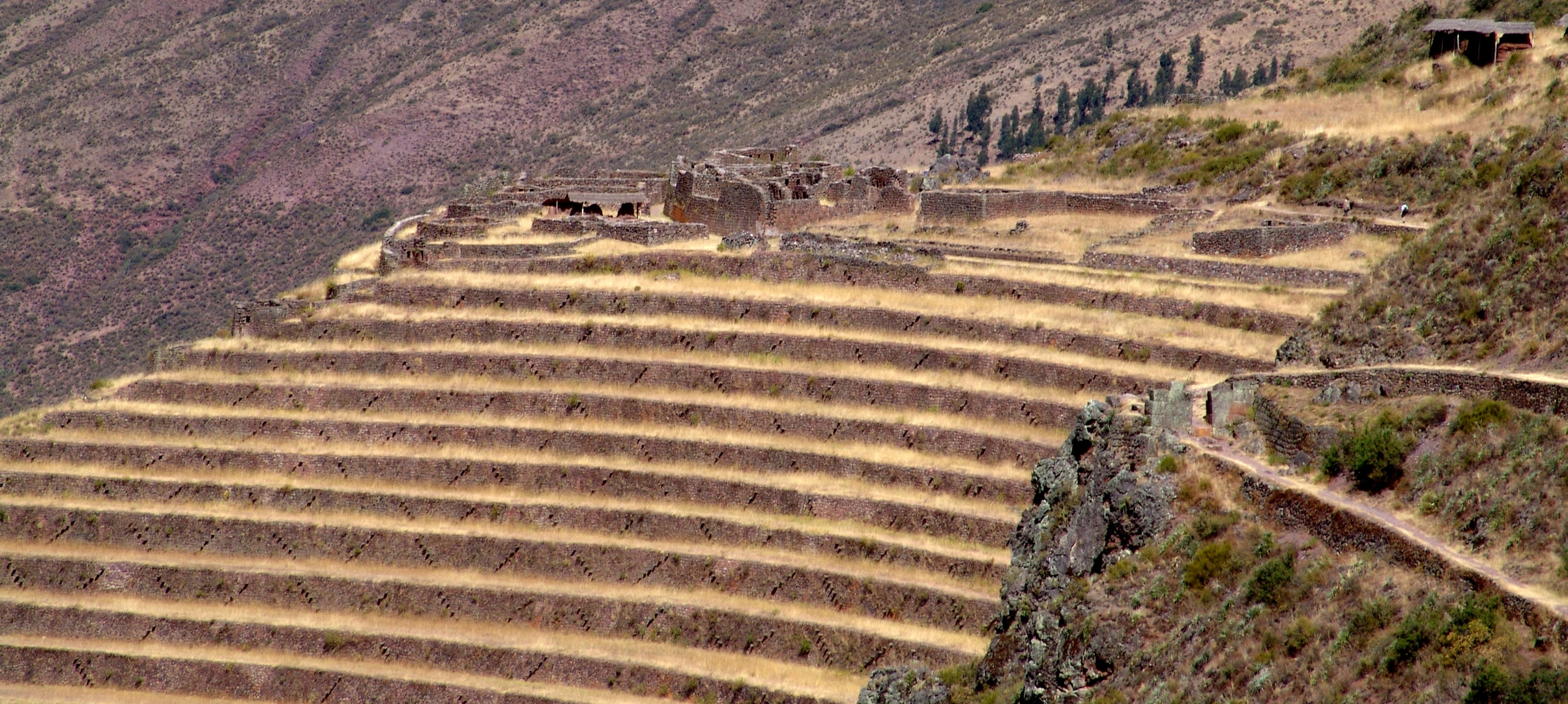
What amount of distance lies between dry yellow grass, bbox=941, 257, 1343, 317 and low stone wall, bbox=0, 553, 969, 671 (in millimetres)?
10718

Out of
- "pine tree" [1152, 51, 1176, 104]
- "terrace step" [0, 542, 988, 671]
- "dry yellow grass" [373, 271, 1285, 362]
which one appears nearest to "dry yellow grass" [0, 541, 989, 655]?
"terrace step" [0, 542, 988, 671]

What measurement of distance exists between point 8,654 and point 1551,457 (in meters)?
37.1

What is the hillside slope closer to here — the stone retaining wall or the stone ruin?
the stone ruin

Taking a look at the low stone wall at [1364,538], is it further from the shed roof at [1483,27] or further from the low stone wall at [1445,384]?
the shed roof at [1483,27]

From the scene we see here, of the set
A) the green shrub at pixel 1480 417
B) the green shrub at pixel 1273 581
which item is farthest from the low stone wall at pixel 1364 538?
the green shrub at pixel 1480 417

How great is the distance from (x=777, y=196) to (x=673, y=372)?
37.9 feet

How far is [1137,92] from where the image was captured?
10156 cm

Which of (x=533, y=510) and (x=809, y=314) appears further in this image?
(x=809, y=314)

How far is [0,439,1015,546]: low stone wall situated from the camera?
41.3 metres

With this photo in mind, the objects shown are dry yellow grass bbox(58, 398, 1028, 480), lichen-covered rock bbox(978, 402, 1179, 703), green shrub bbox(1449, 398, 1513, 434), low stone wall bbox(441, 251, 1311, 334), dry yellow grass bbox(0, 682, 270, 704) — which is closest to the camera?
green shrub bbox(1449, 398, 1513, 434)

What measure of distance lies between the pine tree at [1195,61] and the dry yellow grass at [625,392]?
55.6m

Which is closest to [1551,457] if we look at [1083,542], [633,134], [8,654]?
[1083,542]

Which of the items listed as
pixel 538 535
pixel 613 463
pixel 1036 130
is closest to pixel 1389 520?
pixel 613 463

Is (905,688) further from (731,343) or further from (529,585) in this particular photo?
(731,343)
